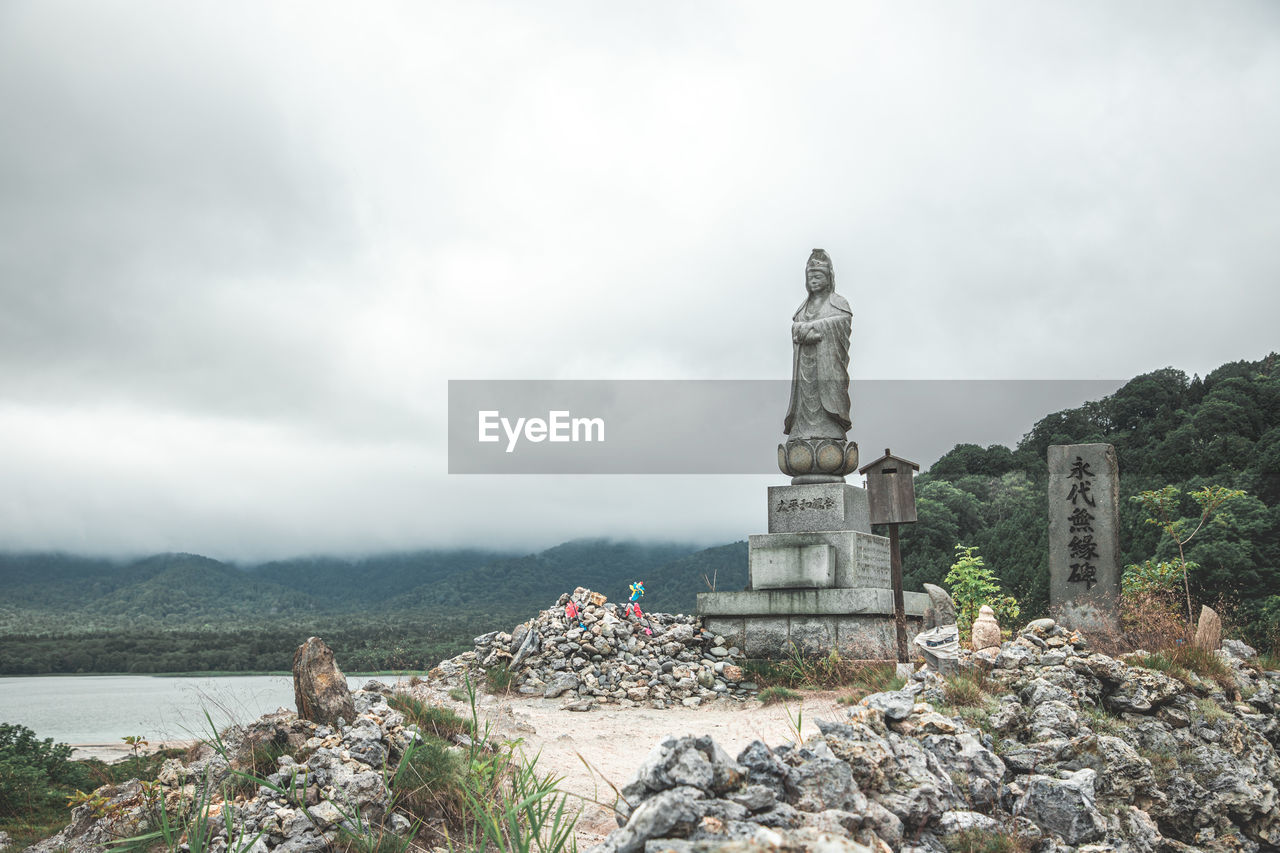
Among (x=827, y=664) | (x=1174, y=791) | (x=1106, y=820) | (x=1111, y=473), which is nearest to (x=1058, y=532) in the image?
(x=1111, y=473)

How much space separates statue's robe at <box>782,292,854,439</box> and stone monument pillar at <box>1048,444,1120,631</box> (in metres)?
2.78

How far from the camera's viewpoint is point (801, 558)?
430 inches

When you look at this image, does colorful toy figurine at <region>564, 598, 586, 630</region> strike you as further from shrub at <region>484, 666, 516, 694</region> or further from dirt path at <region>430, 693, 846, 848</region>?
dirt path at <region>430, 693, 846, 848</region>

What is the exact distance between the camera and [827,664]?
963 centimetres

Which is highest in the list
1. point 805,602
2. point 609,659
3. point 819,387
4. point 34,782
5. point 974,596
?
point 819,387

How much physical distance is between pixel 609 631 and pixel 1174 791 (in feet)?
21.7

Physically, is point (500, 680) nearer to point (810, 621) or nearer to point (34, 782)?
point (810, 621)

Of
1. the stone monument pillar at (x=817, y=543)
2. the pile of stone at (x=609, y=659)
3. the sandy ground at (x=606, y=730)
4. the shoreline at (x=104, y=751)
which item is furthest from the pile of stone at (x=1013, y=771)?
the shoreline at (x=104, y=751)

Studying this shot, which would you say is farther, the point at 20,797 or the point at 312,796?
the point at 20,797

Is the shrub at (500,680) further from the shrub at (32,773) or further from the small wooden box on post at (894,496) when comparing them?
the small wooden box on post at (894,496)

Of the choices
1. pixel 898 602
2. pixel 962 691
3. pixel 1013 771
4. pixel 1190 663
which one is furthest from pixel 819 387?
pixel 1013 771

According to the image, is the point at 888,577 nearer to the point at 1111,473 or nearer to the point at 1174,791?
the point at 1111,473

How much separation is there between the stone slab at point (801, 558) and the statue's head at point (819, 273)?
3652mm

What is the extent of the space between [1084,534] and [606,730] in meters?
6.93
